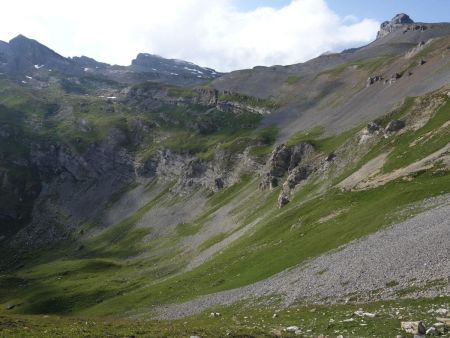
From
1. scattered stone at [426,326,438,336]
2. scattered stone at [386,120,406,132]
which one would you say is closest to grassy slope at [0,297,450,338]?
scattered stone at [426,326,438,336]

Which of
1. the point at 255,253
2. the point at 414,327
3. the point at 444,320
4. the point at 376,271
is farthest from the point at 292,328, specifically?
the point at 255,253

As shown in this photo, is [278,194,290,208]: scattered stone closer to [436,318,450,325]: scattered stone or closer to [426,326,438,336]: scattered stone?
[436,318,450,325]: scattered stone

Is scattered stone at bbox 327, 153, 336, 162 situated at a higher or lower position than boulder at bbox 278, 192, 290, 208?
higher

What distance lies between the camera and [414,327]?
94.1 feet

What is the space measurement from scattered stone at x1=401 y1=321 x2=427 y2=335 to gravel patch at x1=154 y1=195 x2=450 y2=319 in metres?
9.37

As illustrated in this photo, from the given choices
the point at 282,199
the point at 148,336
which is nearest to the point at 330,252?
the point at 148,336

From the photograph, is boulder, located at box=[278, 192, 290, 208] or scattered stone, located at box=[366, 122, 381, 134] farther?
scattered stone, located at box=[366, 122, 381, 134]

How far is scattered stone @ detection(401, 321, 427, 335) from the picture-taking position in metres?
28.2

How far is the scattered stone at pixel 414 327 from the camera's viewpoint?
28234 mm

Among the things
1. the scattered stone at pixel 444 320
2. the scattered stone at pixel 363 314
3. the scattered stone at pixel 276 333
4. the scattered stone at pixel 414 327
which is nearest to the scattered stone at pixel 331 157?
the scattered stone at pixel 363 314

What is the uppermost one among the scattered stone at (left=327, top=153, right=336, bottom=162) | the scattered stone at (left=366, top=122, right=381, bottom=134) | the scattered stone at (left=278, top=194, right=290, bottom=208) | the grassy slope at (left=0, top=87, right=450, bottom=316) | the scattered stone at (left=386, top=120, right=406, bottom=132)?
the scattered stone at (left=366, top=122, right=381, bottom=134)

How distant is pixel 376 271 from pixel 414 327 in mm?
20055

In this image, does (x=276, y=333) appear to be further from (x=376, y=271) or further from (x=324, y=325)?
(x=376, y=271)

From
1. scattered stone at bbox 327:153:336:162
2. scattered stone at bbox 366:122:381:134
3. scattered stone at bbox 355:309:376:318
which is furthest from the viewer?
scattered stone at bbox 327:153:336:162
